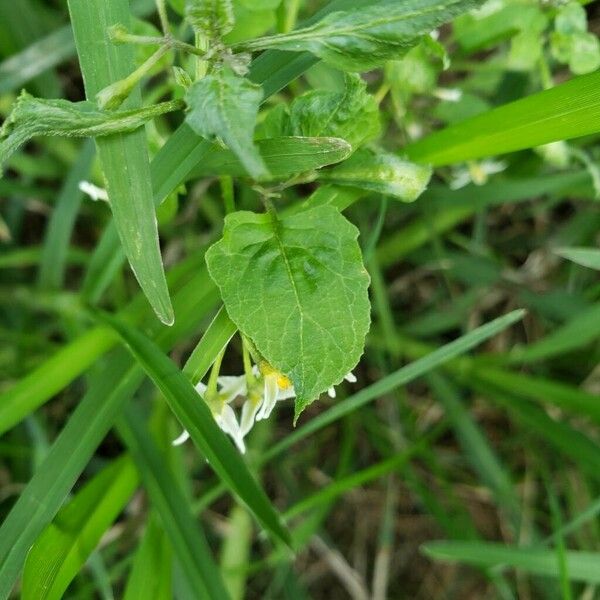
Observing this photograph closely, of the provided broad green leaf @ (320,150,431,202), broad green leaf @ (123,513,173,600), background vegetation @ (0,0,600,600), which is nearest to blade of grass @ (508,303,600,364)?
background vegetation @ (0,0,600,600)

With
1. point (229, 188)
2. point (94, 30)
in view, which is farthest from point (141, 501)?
point (94, 30)

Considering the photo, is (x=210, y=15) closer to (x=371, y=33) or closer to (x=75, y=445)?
(x=371, y=33)

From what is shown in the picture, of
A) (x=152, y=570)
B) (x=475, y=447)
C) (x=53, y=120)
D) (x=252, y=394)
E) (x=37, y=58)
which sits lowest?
(x=475, y=447)

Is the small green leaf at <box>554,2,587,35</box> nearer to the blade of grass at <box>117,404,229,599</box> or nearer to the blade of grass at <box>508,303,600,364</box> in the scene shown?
the blade of grass at <box>508,303,600,364</box>

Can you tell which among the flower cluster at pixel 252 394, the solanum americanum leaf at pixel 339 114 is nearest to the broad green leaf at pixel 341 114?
the solanum americanum leaf at pixel 339 114

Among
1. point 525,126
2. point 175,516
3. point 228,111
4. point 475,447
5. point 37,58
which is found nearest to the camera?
point 228,111

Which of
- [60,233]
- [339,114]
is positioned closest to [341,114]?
[339,114]

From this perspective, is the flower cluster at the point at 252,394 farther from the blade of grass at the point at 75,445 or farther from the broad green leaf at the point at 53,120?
the broad green leaf at the point at 53,120
